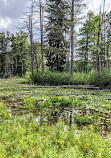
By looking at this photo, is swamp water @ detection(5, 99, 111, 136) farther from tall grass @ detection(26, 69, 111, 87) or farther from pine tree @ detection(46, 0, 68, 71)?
pine tree @ detection(46, 0, 68, 71)

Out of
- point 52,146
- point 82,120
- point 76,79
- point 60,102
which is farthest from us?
point 76,79

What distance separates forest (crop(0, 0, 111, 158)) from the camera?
255 centimetres

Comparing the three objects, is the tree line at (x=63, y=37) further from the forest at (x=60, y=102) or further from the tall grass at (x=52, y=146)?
the tall grass at (x=52, y=146)

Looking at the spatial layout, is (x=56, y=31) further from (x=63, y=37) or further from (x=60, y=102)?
(x=60, y=102)

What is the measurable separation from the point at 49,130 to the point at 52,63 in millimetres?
17444

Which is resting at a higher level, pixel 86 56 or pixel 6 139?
pixel 86 56

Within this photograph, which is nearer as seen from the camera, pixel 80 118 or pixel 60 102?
pixel 80 118

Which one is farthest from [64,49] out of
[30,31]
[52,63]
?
[30,31]

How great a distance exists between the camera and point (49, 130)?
3.39 meters

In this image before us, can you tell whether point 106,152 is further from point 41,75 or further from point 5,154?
point 41,75

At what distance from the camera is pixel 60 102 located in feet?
20.0

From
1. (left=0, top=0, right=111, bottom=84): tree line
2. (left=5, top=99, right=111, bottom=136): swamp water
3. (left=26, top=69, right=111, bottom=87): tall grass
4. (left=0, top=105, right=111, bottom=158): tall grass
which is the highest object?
(left=0, top=0, right=111, bottom=84): tree line

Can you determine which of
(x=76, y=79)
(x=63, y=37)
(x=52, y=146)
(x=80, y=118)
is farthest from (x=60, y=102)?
(x=63, y=37)

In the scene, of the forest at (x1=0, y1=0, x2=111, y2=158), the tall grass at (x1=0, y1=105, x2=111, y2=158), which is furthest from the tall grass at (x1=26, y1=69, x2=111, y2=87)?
the tall grass at (x1=0, y1=105, x2=111, y2=158)
